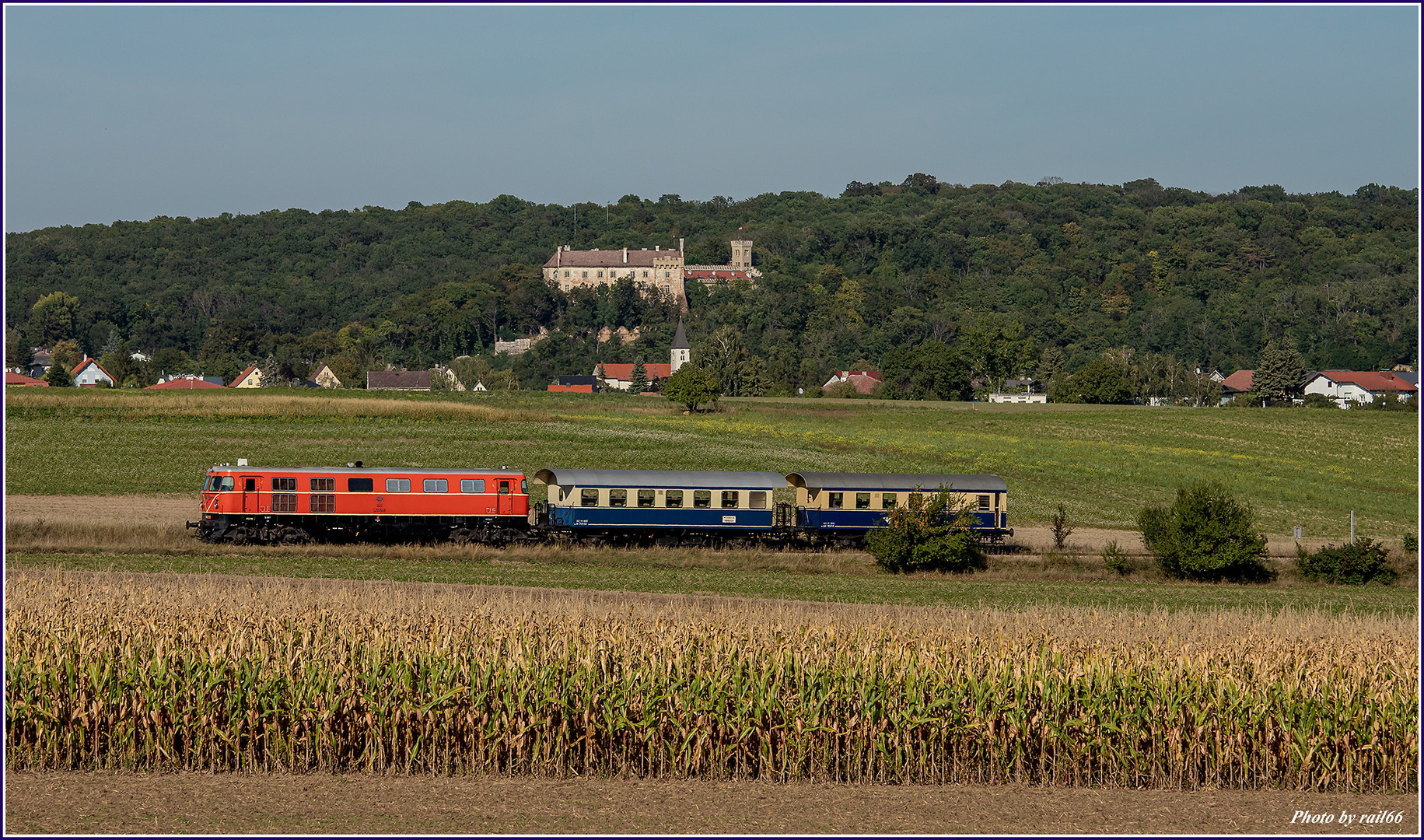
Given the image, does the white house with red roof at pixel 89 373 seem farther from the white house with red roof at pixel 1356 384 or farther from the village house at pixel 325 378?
the white house with red roof at pixel 1356 384

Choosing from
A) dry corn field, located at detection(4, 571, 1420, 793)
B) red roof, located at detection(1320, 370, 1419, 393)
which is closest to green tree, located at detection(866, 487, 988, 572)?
dry corn field, located at detection(4, 571, 1420, 793)

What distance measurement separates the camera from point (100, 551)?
36.8 metres

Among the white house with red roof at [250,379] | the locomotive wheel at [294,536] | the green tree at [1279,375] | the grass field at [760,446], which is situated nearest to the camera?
the locomotive wheel at [294,536]

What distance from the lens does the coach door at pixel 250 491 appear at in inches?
1583

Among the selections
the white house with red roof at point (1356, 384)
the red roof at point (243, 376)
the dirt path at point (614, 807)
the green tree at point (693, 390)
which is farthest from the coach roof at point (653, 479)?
Result: the red roof at point (243, 376)

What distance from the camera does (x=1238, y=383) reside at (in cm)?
17625

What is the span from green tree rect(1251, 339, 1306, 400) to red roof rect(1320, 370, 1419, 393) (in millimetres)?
15694

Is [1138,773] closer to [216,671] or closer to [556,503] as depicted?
[216,671]

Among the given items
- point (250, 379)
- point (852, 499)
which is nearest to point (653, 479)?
point (852, 499)

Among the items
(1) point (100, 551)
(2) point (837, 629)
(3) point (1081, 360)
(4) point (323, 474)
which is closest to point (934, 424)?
(4) point (323, 474)

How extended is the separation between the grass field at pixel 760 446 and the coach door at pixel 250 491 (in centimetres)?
1700

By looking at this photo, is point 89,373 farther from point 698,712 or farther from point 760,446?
point 698,712

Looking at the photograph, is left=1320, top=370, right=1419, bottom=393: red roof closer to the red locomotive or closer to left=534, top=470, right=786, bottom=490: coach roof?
left=534, top=470, right=786, bottom=490: coach roof

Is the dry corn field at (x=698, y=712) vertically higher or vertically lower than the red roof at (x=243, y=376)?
lower
